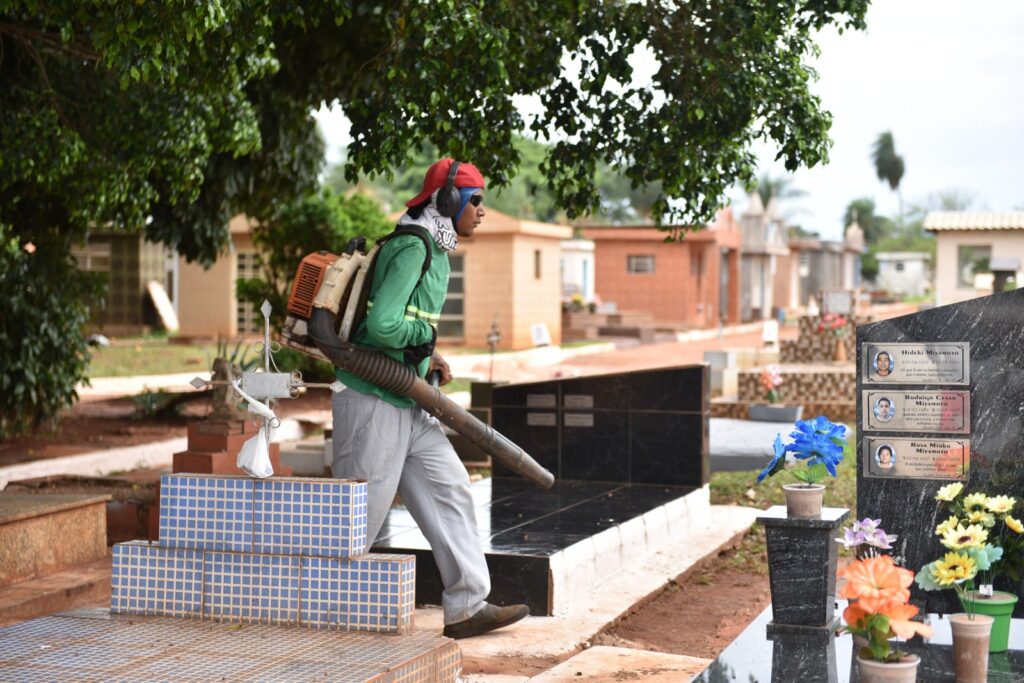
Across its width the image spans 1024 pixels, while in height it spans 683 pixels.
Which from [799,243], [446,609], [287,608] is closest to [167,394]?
[446,609]

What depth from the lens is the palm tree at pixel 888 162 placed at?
327 ft

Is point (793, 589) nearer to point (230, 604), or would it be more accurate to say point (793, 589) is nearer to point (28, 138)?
point (230, 604)

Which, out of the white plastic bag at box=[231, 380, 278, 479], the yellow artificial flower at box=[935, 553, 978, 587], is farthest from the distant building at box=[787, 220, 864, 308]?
the white plastic bag at box=[231, 380, 278, 479]

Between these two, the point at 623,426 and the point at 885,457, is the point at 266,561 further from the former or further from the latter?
the point at 623,426

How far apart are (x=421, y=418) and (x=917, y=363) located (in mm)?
2130

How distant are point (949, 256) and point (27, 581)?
1155 inches

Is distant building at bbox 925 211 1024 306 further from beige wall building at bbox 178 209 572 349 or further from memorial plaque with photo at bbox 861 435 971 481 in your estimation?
memorial plaque with photo at bbox 861 435 971 481

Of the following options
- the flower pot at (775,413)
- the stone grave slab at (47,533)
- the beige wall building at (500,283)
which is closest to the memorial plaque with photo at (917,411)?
the stone grave slab at (47,533)

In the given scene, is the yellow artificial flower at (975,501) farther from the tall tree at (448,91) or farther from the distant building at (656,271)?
the distant building at (656,271)

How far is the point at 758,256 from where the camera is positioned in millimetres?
50312

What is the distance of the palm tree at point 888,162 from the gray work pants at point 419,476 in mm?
98410

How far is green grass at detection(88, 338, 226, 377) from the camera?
75.2 feet

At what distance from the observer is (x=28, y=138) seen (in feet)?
26.1

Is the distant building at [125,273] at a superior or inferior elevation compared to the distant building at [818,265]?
inferior
